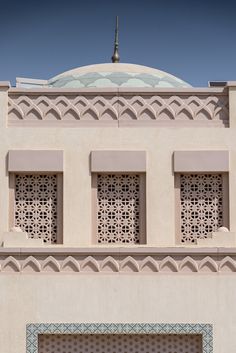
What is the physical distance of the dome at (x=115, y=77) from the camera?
14273mm

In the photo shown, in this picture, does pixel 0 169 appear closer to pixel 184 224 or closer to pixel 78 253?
pixel 78 253

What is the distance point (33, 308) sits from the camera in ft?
34.9

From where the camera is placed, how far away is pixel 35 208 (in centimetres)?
1242

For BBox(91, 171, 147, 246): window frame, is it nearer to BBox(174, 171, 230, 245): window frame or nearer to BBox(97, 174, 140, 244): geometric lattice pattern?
BBox(97, 174, 140, 244): geometric lattice pattern

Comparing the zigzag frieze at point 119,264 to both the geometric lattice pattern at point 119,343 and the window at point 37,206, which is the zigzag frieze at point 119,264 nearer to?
the geometric lattice pattern at point 119,343

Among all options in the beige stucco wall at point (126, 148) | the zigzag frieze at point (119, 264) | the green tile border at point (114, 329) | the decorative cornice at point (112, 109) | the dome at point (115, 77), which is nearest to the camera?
the green tile border at point (114, 329)

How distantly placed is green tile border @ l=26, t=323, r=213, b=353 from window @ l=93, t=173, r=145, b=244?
6.95ft

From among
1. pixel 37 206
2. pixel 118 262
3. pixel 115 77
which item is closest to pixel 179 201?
pixel 118 262

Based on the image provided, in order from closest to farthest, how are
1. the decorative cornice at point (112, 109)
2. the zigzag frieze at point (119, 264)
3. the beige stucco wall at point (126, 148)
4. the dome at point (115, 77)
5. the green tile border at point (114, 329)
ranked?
the green tile border at point (114, 329)
the zigzag frieze at point (119, 264)
the beige stucco wall at point (126, 148)
the decorative cornice at point (112, 109)
the dome at point (115, 77)

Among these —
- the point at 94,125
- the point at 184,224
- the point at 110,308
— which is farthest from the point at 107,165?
the point at 110,308

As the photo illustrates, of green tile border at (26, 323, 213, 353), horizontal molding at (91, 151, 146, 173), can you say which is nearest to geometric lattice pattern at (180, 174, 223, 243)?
horizontal molding at (91, 151, 146, 173)

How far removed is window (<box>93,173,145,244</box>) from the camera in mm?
12391

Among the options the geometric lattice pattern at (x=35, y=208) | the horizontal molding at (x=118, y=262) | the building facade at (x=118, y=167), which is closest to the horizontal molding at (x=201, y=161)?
the building facade at (x=118, y=167)

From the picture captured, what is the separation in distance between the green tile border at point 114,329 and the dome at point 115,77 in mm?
5445
